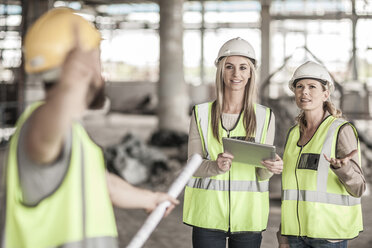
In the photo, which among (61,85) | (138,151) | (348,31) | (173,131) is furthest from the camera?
(348,31)

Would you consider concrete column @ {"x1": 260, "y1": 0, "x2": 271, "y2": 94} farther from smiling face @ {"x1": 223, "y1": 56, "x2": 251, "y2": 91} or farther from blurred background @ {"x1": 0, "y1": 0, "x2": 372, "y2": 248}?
smiling face @ {"x1": 223, "y1": 56, "x2": 251, "y2": 91}

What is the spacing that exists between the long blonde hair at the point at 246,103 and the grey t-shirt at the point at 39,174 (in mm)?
1188

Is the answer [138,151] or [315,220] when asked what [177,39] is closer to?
[138,151]

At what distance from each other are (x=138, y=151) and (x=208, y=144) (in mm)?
7908

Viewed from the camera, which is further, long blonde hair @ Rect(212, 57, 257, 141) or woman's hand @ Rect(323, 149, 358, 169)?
long blonde hair @ Rect(212, 57, 257, 141)

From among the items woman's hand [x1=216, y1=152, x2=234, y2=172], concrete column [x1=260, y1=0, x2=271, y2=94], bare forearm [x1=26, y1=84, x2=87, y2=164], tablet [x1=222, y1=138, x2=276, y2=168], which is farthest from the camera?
concrete column [x1=260, y1=0, x2=271, y2=94]

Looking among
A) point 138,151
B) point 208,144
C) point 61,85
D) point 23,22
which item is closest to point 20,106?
point 23,22

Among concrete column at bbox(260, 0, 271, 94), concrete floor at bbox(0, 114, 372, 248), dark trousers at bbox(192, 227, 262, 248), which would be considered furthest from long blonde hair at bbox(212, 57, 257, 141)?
concrete column at bbox(260, 0, 271, 94)

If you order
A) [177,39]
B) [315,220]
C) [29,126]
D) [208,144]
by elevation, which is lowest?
[315,220]

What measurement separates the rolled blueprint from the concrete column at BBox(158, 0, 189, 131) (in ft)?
39.9

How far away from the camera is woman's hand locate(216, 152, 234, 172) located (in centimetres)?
243

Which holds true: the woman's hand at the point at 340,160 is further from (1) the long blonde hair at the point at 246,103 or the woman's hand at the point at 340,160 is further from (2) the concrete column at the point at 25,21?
(2) the concrete column at the point at 25,21

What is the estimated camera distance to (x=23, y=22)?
51.6ft

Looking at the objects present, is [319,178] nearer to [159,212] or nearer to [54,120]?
[159,212]
